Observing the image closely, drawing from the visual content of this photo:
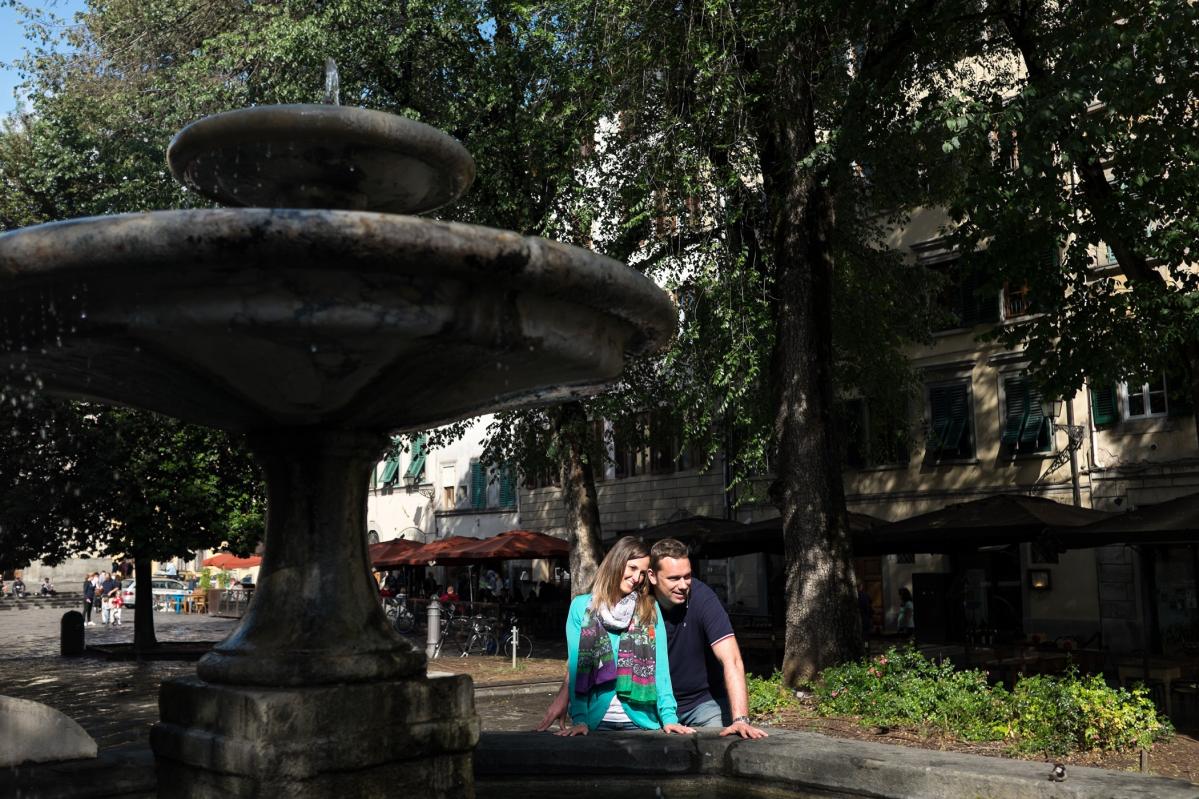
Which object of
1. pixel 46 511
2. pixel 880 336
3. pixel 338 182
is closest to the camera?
pixel 338 182

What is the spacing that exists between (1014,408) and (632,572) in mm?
23109

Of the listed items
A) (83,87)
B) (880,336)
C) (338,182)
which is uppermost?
(83,87)

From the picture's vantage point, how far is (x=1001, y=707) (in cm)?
877

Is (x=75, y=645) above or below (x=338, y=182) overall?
below

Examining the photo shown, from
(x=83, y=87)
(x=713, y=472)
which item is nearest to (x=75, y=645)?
(x=83, y=87)

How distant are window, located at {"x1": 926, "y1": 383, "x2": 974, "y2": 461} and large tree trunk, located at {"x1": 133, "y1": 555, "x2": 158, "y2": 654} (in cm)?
1665

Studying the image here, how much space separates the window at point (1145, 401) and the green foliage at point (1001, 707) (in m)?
15.1

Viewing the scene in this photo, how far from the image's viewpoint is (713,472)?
108ft

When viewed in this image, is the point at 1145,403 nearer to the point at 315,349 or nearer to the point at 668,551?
the point at 668,551

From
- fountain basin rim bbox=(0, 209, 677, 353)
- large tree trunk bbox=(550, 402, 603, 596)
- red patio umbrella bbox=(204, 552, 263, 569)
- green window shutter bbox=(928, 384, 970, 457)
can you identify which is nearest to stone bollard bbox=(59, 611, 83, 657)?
large tree trunk bbox=(550, 402, 603, 596)

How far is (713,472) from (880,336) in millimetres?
14189

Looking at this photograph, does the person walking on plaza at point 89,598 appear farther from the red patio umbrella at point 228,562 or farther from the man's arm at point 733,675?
the man's arm at point 733,675

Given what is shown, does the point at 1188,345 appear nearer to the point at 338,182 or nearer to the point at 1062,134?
the point at 1062,134

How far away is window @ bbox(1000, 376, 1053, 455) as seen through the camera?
25.5m
